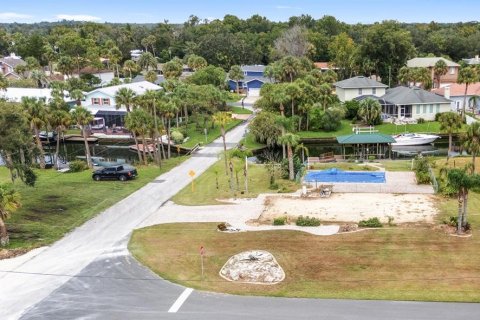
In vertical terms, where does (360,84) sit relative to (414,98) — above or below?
above

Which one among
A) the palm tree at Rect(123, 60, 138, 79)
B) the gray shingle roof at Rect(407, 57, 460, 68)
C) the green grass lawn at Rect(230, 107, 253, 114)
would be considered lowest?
the green grass lawn at Rect(230, 107, 253, 114)

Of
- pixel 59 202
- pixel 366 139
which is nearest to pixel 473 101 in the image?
pixel 366 139

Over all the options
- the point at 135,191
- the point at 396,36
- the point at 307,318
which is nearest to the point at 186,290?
the point at 307,318

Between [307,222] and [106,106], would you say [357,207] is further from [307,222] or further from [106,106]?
[106,106]

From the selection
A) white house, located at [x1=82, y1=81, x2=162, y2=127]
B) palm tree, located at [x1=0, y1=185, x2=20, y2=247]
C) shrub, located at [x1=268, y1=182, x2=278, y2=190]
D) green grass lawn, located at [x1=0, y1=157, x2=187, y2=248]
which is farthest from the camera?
white house, located at [x1=82, y1=81, x2=162, y2=127]

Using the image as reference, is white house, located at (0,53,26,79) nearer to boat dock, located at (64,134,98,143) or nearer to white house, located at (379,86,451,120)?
boat dock, located at (64,134,98,143)

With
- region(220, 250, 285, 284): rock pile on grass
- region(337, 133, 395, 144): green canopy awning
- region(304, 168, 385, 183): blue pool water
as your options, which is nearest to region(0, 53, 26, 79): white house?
region(337, 133, 395, 144): green canopy awning

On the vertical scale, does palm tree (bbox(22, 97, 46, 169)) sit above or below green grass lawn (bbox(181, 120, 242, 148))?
above
